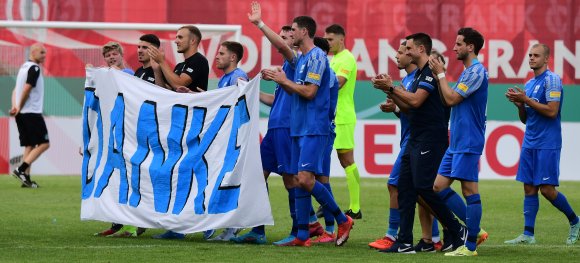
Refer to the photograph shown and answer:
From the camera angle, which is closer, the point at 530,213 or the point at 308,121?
the point at 308,121

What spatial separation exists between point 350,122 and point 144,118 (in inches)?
151

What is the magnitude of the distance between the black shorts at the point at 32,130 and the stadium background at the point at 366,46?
2.17m

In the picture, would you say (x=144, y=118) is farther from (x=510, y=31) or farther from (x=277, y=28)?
(x=510, y=31)

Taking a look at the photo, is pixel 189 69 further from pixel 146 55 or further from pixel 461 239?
pixel 461 239

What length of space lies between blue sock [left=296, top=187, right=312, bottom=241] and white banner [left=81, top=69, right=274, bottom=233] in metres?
0.28

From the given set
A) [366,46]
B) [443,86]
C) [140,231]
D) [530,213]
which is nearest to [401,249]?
[443,86]

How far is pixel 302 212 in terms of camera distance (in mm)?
11055

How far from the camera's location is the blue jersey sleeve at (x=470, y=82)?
10.2 m

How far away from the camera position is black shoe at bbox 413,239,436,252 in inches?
425

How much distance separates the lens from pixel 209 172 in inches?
445

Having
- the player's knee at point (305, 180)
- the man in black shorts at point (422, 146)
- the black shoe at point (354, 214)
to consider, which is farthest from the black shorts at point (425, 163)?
the black shoe at point (354, 214)

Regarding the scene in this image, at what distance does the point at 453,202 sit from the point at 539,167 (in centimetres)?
189

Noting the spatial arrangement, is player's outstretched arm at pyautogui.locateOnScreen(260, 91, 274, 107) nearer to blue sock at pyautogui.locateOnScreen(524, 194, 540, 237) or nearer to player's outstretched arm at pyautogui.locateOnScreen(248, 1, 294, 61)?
player's outstretched arm at pyautogui.locateOnScreen(248, 1, 294, 61)

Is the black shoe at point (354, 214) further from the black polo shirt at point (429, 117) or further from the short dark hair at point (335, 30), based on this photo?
the black polo shirt at point (429, 117)
